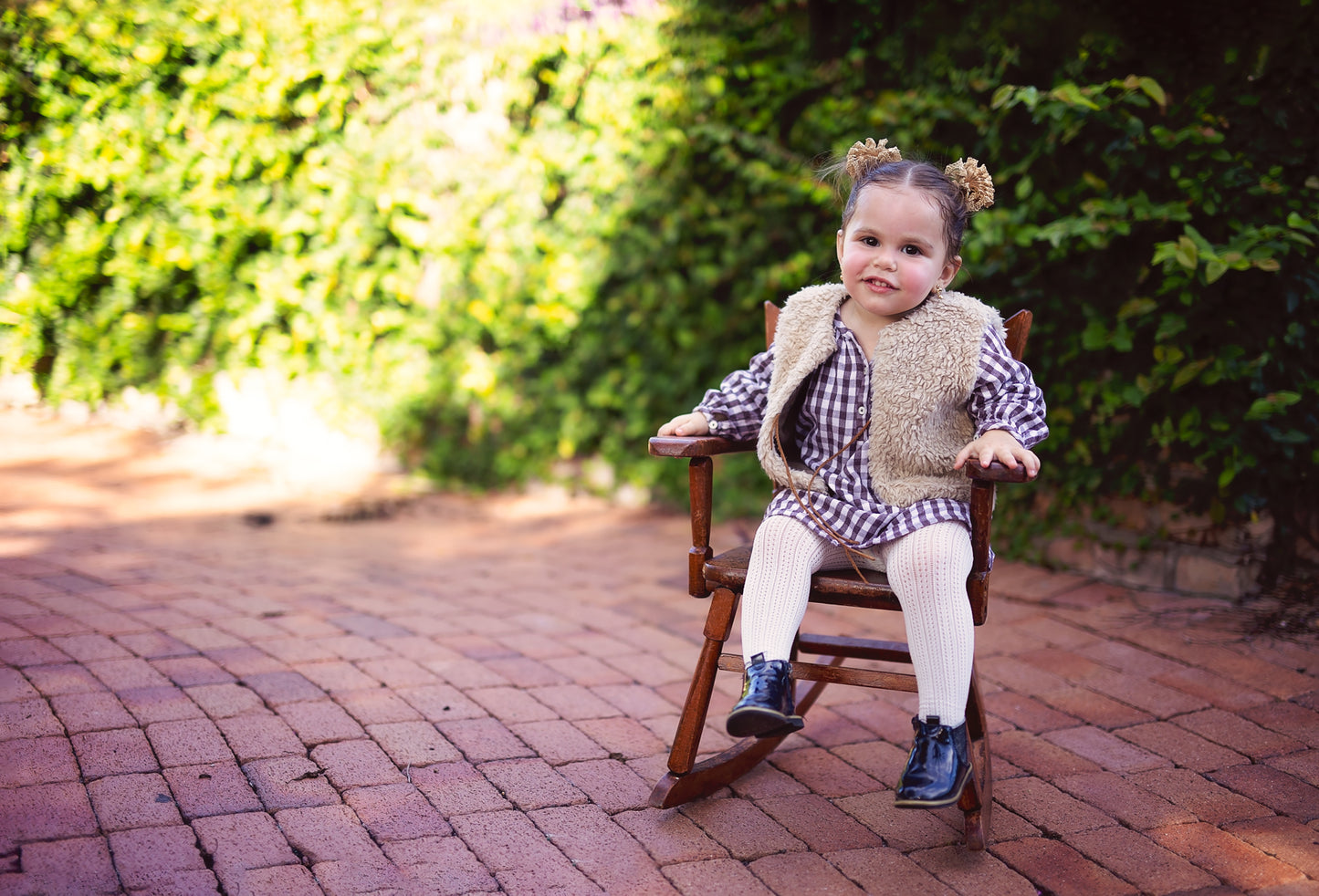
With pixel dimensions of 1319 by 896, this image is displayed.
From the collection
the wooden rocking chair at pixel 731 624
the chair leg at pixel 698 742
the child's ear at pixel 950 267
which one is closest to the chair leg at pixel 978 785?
the wooden rocking chair at pixel 731 624

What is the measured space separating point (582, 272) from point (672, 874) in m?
3.50

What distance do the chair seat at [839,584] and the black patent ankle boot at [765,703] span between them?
0.52ft

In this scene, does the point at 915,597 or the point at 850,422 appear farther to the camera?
the point at 850,422

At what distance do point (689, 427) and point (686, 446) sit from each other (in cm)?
12

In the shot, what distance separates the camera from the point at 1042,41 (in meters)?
3.32

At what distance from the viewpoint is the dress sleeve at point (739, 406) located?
2.19 meters

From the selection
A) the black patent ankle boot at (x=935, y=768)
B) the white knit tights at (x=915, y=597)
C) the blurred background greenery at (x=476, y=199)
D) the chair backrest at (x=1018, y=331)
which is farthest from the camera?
the blurred background greenery at (x=476, y=199)

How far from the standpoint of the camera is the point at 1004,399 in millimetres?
1982

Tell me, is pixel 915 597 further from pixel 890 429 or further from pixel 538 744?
pixel 538 744

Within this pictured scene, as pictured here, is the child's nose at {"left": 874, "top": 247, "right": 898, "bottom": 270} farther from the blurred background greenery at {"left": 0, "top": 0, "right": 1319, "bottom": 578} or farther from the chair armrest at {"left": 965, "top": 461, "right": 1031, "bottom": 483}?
the blurred background greenery at {"left": 0, "top": 0, "right": 1319, "bottom": 578}

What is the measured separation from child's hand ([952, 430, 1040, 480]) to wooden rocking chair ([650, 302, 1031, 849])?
19mm

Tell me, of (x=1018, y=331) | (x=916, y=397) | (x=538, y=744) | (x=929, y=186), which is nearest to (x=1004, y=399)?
(x=916, y=397)

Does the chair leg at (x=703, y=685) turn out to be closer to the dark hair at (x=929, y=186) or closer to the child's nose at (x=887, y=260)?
the child's nose at (x=887, y=260)

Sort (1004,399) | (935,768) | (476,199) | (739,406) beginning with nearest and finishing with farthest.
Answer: (935,768)
(1004,399)
(739,406)
(476,199)
